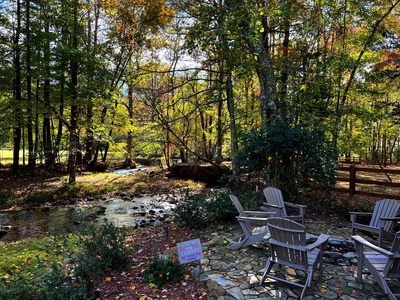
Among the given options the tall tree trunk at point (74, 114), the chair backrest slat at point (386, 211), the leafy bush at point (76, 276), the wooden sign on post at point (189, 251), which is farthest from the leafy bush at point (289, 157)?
the tall tree trunk at point (74, 114)

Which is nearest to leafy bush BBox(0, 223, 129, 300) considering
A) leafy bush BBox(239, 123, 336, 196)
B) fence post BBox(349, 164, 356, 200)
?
leafy bush BBox(239, 123, 336, 196)

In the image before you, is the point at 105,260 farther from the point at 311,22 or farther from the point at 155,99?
the point at 311,22

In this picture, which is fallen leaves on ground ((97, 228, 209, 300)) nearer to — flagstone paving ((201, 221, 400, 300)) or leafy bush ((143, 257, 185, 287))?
leafy bush ((143, 257, 185, 287))

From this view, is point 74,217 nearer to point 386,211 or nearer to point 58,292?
point 58,292

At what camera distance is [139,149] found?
18.5m

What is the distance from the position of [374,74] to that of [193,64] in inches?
301

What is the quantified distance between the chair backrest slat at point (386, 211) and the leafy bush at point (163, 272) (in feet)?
11.2

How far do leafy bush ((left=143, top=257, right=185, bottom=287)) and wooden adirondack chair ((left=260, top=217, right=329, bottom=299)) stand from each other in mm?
1056

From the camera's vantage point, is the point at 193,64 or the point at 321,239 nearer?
the point at 321,239

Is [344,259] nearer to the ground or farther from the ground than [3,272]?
farther from the ground

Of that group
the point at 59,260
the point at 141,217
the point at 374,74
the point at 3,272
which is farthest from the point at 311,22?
the point at 3,272

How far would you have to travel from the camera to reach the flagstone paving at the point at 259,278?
2949mm

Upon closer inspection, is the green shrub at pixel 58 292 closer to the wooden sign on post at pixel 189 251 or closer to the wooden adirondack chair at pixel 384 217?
the wooden sign on post at pixel 189 251

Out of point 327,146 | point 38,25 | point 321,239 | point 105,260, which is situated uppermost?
point 38,25
